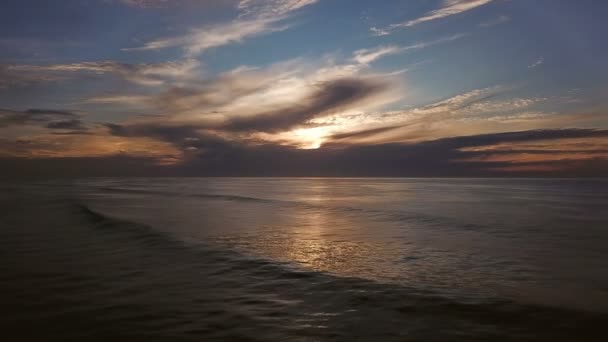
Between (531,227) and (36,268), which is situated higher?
(36,268)

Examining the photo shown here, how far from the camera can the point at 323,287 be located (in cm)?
1074

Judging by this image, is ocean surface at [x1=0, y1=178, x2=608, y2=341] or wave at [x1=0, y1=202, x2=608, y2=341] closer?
wave at [x1=0, y1=202, x2=608, y2=341]

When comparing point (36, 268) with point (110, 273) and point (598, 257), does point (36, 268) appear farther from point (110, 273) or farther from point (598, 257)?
point (598, 257)

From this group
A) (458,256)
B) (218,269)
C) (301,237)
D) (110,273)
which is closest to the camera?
(110,273)

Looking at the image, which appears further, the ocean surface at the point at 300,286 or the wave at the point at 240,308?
the ocean surface at the point at 300,286

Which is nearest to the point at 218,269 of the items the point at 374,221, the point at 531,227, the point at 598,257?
the point at 598,257

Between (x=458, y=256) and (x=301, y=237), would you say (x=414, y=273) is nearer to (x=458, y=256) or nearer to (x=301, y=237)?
(x=458, y=256)

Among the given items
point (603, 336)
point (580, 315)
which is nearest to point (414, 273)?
point (580, 315)

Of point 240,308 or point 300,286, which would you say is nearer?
point 240,308

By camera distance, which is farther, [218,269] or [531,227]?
[531,227]

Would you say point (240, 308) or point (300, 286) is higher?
point (240, 308)

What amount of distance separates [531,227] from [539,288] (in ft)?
50.6

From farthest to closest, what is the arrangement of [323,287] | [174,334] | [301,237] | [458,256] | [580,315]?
[301,237] < [458,256] < [323,287] < [580,315] < [174,334]

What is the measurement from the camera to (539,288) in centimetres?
1082
